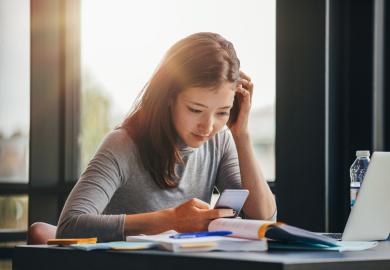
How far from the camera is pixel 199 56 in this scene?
2.06 m

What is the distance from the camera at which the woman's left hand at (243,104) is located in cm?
225

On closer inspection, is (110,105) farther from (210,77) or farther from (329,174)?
(210,77)

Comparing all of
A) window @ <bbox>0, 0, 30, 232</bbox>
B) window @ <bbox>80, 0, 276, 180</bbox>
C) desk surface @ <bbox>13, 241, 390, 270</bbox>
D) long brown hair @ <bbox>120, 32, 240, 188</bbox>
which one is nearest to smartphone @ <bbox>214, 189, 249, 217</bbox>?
desk surface @ <bbox>13, 241, 390, 270</bbox>

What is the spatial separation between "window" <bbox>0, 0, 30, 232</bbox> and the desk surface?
226 centimetres

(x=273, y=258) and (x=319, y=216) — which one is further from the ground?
(x=273, y=258)

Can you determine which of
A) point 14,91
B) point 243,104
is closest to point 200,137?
point 243,104

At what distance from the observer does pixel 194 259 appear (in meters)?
1.19

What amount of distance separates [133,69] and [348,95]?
1153 millimetres

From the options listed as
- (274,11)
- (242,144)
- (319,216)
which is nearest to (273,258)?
(242,144)

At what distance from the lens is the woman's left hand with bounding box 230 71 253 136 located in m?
2.25

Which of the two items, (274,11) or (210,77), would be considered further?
(274,11)

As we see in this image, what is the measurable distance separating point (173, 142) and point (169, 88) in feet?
0.55

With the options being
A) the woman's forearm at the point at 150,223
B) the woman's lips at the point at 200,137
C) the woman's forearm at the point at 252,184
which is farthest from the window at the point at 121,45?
the woman's forearm at the point at 150,223

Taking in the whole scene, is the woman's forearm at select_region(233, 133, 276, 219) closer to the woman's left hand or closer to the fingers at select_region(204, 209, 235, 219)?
the woman's left hand
